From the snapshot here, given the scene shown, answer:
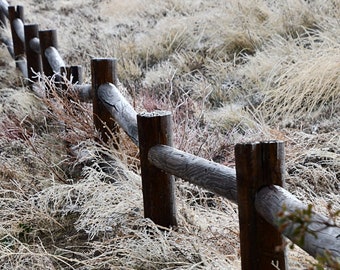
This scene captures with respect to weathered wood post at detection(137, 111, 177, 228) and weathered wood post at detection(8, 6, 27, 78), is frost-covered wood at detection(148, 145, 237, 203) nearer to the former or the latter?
weathered wood post at detection(137, 111, 177, 228)

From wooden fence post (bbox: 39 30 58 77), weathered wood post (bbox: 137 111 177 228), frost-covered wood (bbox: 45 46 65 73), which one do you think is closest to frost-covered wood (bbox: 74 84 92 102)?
frost-covered wood (bbox: 45 46 65 73)

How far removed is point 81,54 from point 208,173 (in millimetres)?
5996

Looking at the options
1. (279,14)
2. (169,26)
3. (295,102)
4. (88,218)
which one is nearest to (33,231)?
(88,218)

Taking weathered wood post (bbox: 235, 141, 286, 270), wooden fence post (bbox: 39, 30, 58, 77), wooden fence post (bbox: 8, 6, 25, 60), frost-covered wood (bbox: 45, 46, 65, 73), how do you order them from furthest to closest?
wooden fence post (bbox: 8, 6, 25, 60)
wooden fence post (bbox: 39, 30, 58, 77)
frost-covered wood (bbox: 45, 46, 65, 73)
weathered wood post (bbox: 235, 141, 286, 270)

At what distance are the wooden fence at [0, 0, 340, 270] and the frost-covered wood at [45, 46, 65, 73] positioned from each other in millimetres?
571

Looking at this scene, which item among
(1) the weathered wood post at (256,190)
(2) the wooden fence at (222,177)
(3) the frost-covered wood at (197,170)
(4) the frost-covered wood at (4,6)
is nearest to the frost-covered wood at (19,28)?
(4) the frost-covered wood at (4,6)

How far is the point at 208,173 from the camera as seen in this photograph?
2396 mm

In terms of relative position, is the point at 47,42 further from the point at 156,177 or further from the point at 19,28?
the point at 156,177

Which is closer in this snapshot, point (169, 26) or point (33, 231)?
point (33, 231)

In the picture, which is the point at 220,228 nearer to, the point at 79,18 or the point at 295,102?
the point at 295,102

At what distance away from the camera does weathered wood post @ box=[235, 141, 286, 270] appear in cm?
201

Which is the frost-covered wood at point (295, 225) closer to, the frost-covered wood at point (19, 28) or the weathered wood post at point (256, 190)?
the weathered wood post at point (256, 190)

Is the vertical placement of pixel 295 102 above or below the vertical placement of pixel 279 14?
below

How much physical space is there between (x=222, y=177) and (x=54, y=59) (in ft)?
11.9
